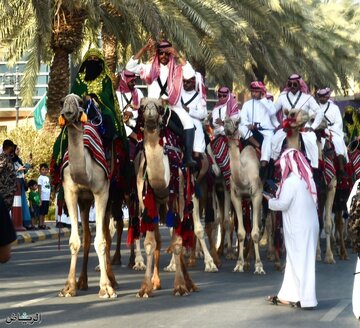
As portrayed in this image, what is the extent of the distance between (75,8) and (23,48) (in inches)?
296

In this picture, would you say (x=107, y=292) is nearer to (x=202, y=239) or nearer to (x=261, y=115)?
(x=202, y=239)

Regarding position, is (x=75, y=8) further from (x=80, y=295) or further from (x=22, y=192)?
(x=80, y=295)

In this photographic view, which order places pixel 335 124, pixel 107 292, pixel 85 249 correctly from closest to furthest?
pixel 107 292 < pixel 85 249 < pixel 335 124

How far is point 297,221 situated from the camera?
40.0 feet

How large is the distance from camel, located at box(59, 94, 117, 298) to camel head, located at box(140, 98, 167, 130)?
76 centimetres

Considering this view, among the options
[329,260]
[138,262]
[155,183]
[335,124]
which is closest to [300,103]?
[335,124]

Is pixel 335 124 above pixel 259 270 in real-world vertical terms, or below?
above

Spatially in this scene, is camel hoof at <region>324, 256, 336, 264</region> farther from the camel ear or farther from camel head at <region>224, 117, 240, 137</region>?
the camel ear

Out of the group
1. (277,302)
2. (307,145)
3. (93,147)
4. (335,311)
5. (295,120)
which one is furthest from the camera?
(307,145)

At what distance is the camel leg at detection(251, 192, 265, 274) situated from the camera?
15617 millimetres

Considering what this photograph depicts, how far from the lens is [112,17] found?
2989cm

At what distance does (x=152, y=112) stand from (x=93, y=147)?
93 centimetres

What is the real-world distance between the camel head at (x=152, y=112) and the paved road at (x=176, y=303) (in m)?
2.06

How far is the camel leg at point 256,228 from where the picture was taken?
51.2 feet
